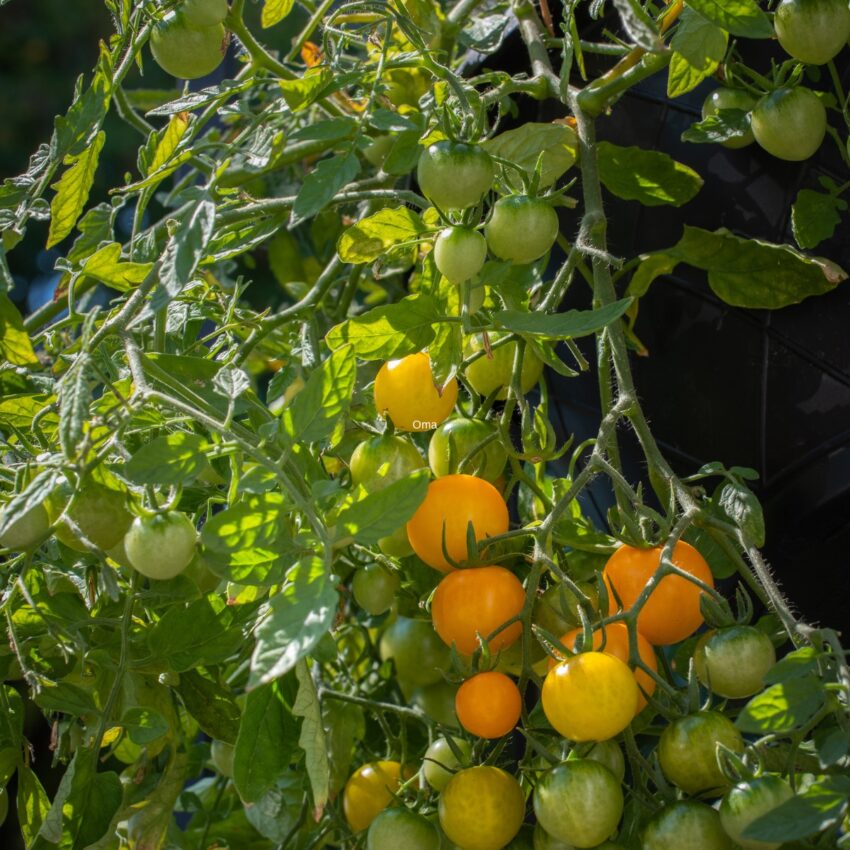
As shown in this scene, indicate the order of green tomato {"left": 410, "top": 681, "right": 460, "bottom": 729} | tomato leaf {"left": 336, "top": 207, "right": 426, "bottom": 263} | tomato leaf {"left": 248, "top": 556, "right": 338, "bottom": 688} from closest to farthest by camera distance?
tomato leaf {"left": 248, "top": 556, "right": 338, "bottom": 688}, tomato leaf {"left": 336, "top": 207, "right": 426, "bottom": 263}, green tomato {"left": 410, "top": 681, "right": 460, "bottom": 729}

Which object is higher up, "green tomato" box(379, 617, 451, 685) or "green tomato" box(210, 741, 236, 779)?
"green tomato" box(379, 617, 451, 685)

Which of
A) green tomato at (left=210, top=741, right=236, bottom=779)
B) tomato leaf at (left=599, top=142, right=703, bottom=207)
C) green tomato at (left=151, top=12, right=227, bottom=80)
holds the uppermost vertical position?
green tomato at (left=151, top=12, right=227, bottom=80)

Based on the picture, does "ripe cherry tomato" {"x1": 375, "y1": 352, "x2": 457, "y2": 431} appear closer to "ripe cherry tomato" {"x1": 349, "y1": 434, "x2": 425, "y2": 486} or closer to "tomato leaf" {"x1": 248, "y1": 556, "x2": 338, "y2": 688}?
"ripe cherry tomato" {"x1": 349, "y1": 434, "x2": 425, "y2": 486}

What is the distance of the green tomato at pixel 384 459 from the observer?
56cm

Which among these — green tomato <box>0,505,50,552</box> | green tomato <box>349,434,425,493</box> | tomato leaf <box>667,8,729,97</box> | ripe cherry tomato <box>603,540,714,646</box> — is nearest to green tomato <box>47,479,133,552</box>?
green tomato <box>0,505,50,552</box>

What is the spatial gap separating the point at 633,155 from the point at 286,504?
0.33 metres

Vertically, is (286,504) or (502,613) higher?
(286,504)

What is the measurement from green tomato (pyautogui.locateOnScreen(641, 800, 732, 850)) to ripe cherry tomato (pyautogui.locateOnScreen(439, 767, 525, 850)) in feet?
0.21

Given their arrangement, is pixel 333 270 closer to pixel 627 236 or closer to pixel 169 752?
pixel 627 236

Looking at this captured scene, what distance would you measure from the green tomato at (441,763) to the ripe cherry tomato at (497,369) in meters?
0.19

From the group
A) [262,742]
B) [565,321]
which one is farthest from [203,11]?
[262,742]

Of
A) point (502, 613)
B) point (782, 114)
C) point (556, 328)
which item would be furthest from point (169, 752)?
point (782, 114)

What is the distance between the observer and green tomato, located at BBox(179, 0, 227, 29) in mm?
557

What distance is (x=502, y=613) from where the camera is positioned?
530 millimetres
